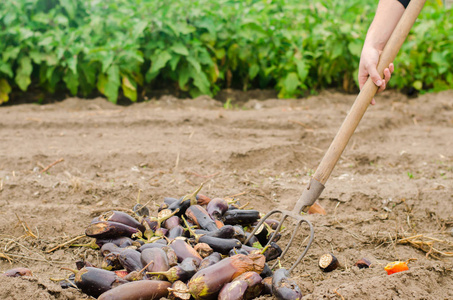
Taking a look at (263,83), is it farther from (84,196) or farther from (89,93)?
(84,196)

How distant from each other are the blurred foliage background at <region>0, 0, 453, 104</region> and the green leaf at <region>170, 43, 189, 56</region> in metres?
0.02

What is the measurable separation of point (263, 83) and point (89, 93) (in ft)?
9.28

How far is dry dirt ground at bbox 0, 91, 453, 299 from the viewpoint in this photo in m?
2.19

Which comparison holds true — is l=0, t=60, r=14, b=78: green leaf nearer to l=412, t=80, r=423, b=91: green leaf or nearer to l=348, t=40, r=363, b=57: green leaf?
l=348, t=40, r=363, b=57: green leaf

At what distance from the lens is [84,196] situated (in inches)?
122

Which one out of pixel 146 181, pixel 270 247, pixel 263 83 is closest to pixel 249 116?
pixel 263 83

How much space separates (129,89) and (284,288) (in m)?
4.99

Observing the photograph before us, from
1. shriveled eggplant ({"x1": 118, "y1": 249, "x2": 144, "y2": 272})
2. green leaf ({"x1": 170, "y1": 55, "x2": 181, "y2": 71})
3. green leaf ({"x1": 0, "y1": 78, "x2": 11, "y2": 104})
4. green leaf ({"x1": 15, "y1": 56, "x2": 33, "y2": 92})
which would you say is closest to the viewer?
shriveled eggplant ({"x1": 118, "y1": 249, "x2": 144, "y2": 272})

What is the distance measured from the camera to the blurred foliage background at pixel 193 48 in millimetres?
6203

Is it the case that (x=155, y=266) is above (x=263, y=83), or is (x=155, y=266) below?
above

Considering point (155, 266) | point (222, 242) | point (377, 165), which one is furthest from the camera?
point (377, 165)

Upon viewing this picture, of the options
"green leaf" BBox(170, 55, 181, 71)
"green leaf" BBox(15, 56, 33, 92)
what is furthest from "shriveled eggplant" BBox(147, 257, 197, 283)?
"green leaf" BBox(15, 56, 33, 92)

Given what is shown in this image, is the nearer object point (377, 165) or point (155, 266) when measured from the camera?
point (155, 266)

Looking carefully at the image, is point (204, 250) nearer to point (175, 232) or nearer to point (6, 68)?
point (175, 232)
